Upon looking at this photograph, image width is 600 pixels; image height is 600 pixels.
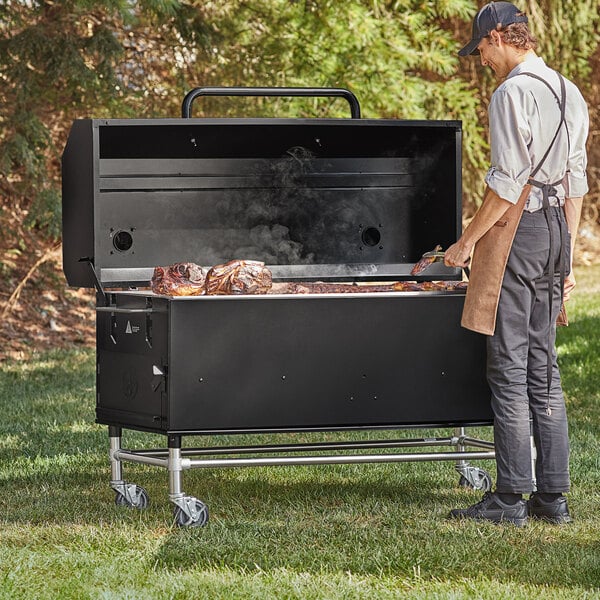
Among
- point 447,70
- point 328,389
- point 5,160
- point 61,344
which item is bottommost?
point 61,344

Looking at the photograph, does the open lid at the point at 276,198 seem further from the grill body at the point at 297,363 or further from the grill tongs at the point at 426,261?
the grill body at the point at 297,363

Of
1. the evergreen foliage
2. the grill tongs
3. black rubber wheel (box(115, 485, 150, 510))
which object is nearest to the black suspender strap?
the grill tongs

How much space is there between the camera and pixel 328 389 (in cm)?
433

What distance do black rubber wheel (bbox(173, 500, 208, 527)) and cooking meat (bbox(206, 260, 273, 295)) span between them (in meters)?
0.74

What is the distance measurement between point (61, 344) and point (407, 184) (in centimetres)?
548

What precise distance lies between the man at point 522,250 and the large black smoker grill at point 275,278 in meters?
0.22

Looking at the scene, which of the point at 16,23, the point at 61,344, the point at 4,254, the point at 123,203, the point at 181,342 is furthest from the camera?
the point at 4,254

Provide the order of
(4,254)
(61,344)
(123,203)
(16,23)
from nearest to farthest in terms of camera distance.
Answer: (123,203) → (16,23) → (61,344) → (4,254)

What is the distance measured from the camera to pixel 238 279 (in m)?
4.32

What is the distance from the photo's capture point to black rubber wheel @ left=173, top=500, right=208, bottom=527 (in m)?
4.33

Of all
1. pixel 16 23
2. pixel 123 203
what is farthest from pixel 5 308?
pixel 123 203

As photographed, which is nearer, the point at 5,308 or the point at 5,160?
the point at 5,160

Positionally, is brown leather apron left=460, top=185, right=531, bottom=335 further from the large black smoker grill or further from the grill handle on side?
the grill handle on side

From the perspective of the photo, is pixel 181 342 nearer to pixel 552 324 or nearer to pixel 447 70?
pixel 552 324
